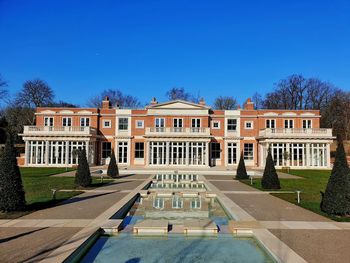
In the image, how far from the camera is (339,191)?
873 centimetres

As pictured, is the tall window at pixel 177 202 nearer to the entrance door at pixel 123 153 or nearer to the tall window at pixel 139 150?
the tall window at pixel 139 150

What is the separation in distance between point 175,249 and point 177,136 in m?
25.1

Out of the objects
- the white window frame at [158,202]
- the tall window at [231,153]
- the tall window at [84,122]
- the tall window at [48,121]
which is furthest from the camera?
the tall window at [84,122]

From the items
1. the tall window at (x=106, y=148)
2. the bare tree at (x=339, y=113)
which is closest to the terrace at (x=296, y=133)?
the tall window at (x=106, y=148)

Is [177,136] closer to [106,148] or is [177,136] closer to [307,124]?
[106,148]

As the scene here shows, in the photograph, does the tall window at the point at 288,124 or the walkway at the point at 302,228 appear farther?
the tall window at the point at 288,124

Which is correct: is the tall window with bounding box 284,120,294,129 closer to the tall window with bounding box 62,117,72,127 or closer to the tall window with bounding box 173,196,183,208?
the tall window with bounding box 173,196,183,208

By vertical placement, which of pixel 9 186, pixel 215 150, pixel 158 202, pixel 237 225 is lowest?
pixel 158 202

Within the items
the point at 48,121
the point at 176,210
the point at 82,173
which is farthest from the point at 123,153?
the point at 176,210

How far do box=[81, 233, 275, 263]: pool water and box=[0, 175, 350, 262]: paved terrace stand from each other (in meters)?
0.40

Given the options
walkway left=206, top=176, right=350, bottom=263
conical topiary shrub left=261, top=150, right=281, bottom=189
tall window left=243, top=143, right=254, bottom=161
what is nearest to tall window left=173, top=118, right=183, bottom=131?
tall window left=243, top=143, right=254, bottom=161

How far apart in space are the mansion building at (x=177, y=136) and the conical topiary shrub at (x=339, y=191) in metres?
21.7

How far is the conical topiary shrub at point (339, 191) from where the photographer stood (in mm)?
8695

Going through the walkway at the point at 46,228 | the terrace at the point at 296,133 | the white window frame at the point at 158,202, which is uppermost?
the terrace at the point at 296,133
